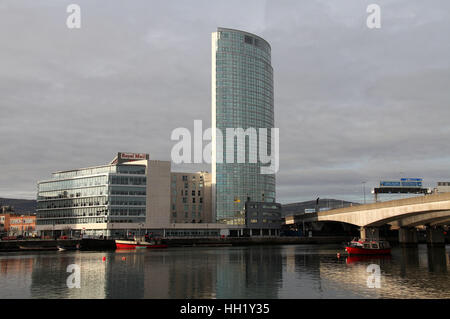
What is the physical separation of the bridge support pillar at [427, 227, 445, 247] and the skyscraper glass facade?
113309mm

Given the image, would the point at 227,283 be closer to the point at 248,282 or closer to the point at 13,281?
the point at 248,282

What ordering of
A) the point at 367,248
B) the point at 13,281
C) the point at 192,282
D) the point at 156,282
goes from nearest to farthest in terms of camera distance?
the point at 192,282 → the point at 156,282 → the point at 13,281 → the point at 367,248

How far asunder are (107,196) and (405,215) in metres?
114

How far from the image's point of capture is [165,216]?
19550cm

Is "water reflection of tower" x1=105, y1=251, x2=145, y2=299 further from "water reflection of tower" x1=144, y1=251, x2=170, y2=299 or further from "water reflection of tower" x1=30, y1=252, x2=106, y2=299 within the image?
"water reflection of tower" x1=30, y1=252, x2=106, y2=299

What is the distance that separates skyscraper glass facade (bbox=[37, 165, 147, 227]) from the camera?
7264 inches

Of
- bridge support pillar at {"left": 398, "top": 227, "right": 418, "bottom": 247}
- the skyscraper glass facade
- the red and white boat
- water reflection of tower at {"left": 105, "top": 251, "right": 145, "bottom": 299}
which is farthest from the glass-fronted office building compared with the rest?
water reflection of tower at {"left": 105, "top": 251, "right": 145, "bottom": 299}

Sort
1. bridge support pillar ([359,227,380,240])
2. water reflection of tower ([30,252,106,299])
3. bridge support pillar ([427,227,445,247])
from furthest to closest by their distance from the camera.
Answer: bridge support pillar ([427,227,445,247]), bridge support pillar ([359,227,380,240]), water reflection of tower ([30,252,106,299])

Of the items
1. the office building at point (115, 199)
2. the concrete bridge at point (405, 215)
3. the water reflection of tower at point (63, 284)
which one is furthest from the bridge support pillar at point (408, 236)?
the water reflection of tower at point (63, 284)

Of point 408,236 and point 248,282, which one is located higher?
point 408,236

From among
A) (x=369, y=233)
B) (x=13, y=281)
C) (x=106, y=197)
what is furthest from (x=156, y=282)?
(x=106, y=197)

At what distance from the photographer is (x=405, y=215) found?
12850 cm

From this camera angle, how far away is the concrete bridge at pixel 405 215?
11325 centimetres
